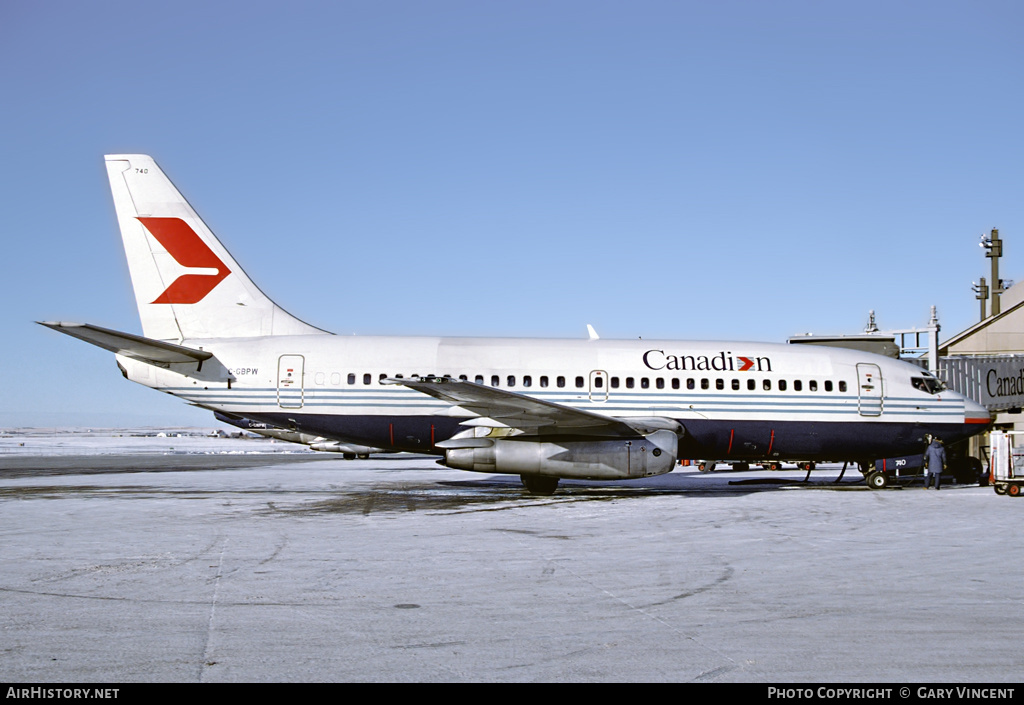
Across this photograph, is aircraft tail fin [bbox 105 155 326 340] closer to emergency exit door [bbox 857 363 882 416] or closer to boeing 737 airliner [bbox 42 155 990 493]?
boeing 737 airliner [bbox 42 155 990 493]

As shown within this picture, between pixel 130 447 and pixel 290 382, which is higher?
pixel 290 382

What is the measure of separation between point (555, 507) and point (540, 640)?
10964mm

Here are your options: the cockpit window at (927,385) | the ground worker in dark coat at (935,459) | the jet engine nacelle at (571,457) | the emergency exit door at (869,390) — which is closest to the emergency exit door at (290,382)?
the jet engine nacelle at (571,457)

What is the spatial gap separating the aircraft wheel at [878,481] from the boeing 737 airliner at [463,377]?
689 millimetres

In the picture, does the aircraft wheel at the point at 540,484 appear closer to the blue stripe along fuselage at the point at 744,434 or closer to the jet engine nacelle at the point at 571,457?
the jet engine nacelle at the point at 571,457

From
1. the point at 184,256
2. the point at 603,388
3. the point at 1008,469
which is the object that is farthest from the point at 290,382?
the point at 1008,469

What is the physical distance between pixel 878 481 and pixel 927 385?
296cm

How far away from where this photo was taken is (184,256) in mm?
21812

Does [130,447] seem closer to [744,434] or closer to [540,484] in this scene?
[540,484]

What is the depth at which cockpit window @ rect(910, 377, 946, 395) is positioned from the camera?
73.4 feet

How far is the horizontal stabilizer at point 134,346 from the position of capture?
17.7 metres

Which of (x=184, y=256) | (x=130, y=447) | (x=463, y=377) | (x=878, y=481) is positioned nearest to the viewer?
(x=463, y=377)
